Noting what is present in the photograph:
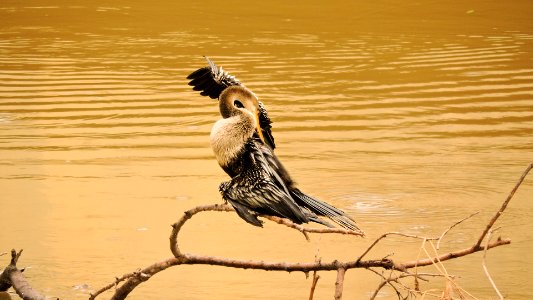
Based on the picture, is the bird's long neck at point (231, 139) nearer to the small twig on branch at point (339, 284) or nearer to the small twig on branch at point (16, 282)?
the small twig on branch at point (339, 284)

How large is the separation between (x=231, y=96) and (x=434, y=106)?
360 cm

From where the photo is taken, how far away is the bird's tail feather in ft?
9.62

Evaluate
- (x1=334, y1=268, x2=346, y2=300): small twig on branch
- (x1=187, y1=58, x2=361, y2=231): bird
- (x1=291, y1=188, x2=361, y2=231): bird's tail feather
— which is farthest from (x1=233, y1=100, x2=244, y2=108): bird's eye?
(x1=334, y1=268, x2=346, y2=300): small twig on branch

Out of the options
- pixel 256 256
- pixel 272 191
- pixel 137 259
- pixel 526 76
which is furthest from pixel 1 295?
pixel 526 76

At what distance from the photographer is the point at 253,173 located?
303cm

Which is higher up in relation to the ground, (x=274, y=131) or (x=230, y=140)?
(x=274, y=131)

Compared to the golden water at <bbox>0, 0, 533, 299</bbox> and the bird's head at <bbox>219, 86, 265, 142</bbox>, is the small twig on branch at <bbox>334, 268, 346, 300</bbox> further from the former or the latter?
the bird's head at <bbox>219, 86, 265, 142</bbox>

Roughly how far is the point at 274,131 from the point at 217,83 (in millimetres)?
2586

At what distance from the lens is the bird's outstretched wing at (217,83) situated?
3400 mm

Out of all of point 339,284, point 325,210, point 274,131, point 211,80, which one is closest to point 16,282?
point 211,80

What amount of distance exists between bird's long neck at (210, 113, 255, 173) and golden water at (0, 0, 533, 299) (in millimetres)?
361

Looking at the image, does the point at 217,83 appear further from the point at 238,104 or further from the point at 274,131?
the point at 274,131

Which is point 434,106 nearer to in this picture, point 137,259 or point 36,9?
point 137,259

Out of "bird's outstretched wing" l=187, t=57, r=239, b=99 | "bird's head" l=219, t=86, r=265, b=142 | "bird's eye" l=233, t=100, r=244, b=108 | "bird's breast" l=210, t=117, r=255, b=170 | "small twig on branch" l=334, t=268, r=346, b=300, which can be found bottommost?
"small twig on branch" l=334, t=268, r=346, b=300
